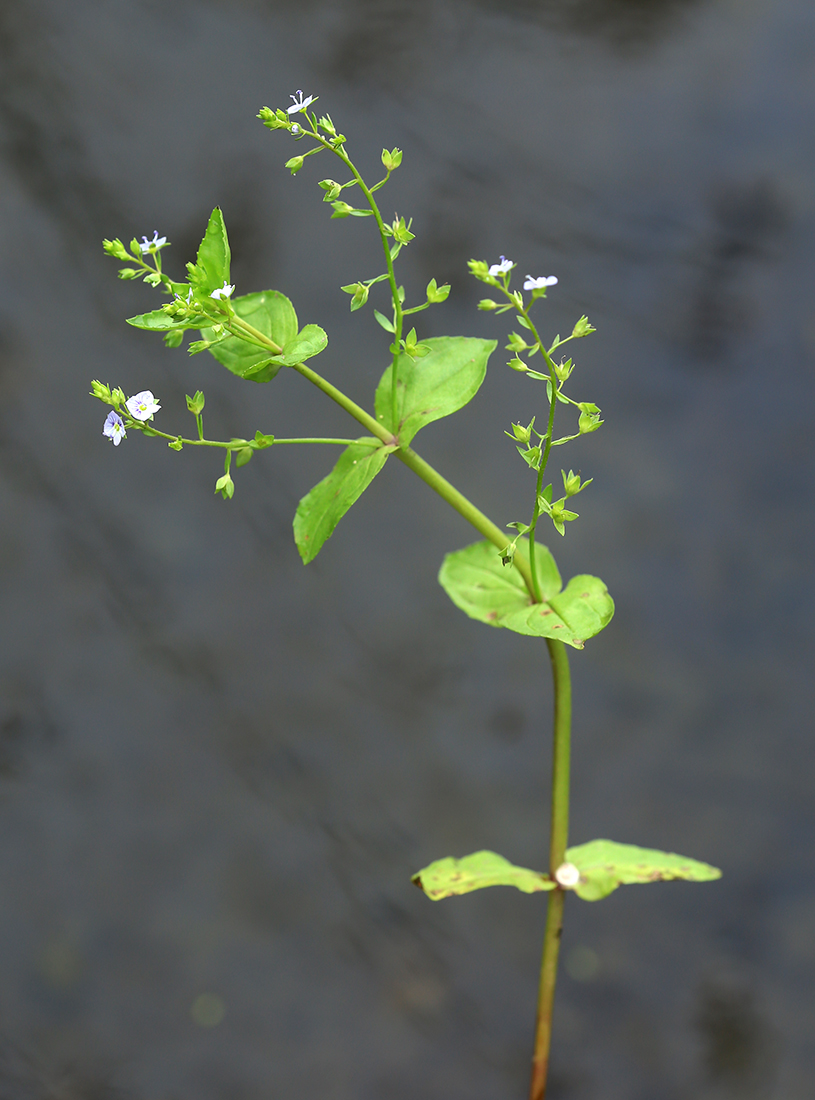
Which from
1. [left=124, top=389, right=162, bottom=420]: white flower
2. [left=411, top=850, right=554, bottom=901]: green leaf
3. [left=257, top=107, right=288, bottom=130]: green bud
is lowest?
[left=411, top=850, right=554, bottom=901]: green leaf

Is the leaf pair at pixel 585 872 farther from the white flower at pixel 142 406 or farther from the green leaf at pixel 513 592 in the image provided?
the white flower at pixel 142 406

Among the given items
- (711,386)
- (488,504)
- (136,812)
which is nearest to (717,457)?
(711,386)

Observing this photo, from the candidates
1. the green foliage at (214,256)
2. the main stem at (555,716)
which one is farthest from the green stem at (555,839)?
the green foliage at (214,256)

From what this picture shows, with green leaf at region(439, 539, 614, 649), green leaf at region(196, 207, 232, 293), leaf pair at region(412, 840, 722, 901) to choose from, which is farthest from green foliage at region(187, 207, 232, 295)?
leaf pair at region(412, 840, 722, 901)

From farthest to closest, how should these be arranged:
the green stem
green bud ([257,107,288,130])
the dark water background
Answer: the dark water background < the green stem < green bud ([257,107,288,130])

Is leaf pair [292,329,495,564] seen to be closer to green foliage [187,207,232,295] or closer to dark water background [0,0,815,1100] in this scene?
green foliage [187,207,232,295]

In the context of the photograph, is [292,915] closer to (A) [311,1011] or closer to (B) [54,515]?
(A) [311,1011]
